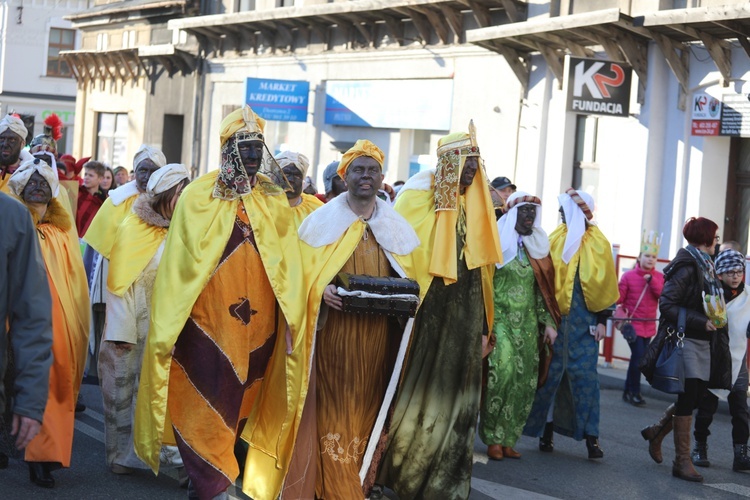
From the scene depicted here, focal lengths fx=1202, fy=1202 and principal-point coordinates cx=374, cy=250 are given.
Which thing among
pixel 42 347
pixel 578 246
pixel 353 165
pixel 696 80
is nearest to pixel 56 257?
pixel 353 165

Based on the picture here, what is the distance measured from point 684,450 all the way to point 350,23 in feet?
57.4

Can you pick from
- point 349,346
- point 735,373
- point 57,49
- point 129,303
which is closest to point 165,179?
point 129,303

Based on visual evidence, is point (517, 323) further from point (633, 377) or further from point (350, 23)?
point (350, 23)

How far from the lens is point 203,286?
6320 millimetres

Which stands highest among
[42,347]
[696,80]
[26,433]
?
[696,80]

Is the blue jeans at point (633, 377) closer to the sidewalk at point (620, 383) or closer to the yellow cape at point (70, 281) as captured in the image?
the sidewalk at point (620, 383)

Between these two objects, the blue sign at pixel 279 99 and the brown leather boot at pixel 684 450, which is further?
the blue sign at pixel 279 99

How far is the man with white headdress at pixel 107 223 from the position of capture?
818cm

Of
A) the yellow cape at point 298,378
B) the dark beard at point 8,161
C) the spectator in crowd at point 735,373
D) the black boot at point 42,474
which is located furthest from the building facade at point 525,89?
the black boot at point 42,474

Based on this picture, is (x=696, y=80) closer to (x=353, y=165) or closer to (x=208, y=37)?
(x=353, y=165)

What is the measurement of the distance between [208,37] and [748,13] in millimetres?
17394

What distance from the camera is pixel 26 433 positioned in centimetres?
409

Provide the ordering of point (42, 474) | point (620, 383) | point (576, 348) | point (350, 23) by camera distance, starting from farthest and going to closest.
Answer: point (350, 23), point (620, 383), point (576, 348), point (42, 474)

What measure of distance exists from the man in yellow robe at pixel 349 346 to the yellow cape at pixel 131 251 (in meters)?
1.36
